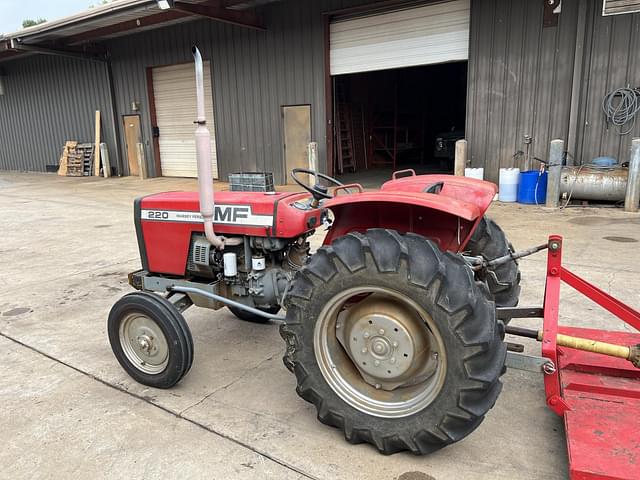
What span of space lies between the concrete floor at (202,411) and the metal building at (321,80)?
4.98 metres

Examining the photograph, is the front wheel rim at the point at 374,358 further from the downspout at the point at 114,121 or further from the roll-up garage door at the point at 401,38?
the downspout at the point at 114,121

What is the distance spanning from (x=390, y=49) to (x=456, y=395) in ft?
32.0

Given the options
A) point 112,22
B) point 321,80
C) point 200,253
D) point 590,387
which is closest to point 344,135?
point 321,80

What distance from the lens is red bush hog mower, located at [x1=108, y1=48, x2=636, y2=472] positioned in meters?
1.94

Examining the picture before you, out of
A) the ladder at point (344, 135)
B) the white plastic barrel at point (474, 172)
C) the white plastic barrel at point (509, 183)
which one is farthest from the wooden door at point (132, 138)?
the white plastic barrel at point (509, 183)

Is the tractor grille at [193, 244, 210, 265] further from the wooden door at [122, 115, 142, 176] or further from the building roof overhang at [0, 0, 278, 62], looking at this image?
the wooden door at [122, 115, 142, 176]

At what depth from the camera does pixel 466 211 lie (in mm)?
2094

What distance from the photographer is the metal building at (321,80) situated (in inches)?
340

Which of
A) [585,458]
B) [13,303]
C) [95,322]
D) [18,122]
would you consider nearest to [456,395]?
[585,458]

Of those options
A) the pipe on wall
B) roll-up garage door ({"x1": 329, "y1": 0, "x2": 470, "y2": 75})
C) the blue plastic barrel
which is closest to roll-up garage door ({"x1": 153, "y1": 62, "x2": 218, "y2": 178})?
roll-up garage door ({"x1": 329, "y1": 0, "x2": 470, "y2": 75})

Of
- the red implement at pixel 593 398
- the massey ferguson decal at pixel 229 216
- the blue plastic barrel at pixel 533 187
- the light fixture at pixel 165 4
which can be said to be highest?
the light fixture at pixel 165 4

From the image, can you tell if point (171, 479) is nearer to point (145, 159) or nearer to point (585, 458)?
point (585, 458)

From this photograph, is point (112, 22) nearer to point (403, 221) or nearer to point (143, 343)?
point (143, 343)

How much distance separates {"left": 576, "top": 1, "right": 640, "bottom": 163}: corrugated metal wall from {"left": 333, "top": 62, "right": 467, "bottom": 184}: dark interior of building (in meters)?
5.00
